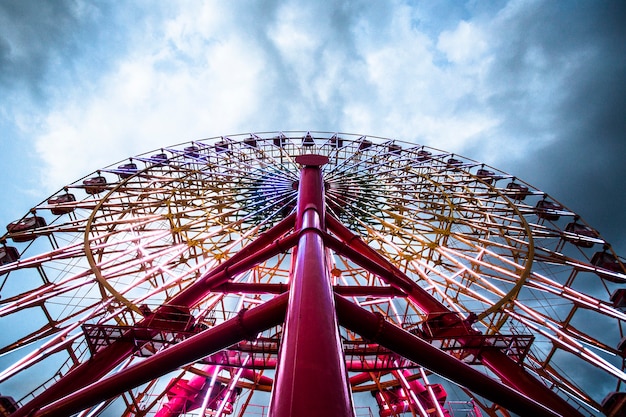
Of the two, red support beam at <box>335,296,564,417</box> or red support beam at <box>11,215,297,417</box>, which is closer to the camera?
red support beam at <box>335,296,564,417</box>

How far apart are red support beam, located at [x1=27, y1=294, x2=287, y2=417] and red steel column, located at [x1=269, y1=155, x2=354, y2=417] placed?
0.87m

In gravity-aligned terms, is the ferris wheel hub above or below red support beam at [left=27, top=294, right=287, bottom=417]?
above

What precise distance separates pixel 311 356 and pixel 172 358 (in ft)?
9.40

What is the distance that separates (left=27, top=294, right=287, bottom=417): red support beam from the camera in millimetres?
4594

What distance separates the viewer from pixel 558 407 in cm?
605

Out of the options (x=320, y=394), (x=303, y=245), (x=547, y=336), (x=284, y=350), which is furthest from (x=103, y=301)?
(x=547, y=336)

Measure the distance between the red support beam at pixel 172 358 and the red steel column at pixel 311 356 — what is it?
0.87 meters

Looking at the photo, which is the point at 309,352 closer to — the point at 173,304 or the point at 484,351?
the point at 173,304

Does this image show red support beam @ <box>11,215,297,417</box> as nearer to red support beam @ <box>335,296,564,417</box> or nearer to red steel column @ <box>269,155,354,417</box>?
red steel column @ <box>269,155,354,417</box>

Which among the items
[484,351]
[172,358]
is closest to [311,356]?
[172,358]

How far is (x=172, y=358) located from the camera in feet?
16.5

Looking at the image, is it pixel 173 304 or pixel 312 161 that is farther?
pixel 312 161

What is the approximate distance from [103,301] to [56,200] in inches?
282

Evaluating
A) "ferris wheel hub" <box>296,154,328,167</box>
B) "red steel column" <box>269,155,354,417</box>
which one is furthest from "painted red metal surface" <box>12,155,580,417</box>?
"ferris wheel hub" <box>296,154,328,167</box>
